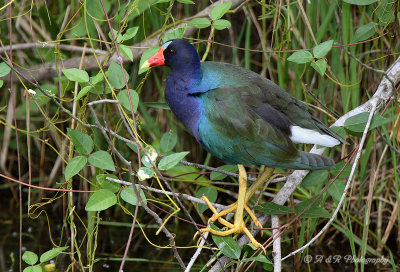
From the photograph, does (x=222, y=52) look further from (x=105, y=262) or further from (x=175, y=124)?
(x=105, y=262)

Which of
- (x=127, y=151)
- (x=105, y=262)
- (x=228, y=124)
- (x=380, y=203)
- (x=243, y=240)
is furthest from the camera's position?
(x=127, y=151)

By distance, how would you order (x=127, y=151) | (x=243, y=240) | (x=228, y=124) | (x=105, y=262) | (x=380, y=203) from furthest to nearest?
(x=127, y=151) → (x=380, y=203) → (x=105, y=262) → (x=243, y=240) → (x=228, y=124)

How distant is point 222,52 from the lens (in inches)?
123

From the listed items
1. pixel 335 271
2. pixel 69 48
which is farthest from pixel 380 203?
pixel 69 48

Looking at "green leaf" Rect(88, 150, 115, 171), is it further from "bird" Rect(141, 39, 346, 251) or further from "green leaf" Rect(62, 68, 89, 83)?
"bird" Rect(141, 39, 346, 251)

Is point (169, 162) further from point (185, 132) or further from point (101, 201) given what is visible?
point (185, 132)

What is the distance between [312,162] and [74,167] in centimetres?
74

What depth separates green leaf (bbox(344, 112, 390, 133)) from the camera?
1.81m

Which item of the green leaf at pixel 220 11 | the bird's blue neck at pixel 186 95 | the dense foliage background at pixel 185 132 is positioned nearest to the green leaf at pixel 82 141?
the bird's blue neck at pixel 186 95

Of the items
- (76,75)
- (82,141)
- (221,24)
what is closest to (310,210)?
(221,24)

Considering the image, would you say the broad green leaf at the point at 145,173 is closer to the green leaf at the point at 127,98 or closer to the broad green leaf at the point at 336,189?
the green leaf at the point at 127,98

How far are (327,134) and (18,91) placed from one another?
1.89 metres

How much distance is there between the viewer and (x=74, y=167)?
1.67m

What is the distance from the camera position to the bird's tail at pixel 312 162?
1852 mm
